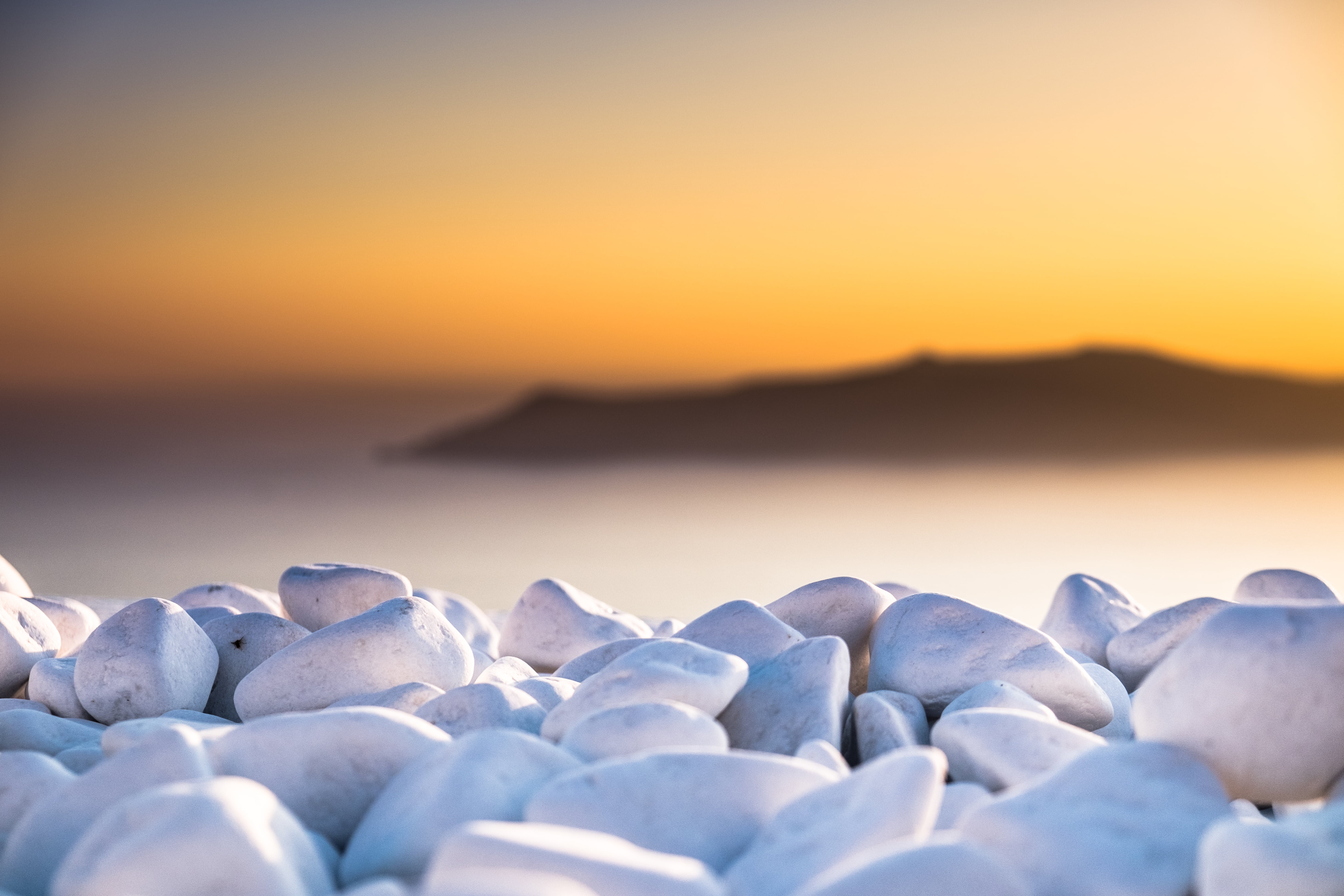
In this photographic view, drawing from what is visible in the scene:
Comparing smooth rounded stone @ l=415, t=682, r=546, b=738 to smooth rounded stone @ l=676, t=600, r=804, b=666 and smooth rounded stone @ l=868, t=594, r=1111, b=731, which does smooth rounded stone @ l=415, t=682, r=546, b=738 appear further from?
smooth rounded stone @ l=868, t=594, r=1111, b=731

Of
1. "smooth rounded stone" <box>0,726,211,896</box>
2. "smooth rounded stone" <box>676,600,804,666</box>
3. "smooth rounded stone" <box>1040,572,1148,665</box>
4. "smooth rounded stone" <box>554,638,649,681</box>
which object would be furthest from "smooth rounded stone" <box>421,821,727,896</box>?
"smooth rounded stone" <box>1040,572,1148,665</box>

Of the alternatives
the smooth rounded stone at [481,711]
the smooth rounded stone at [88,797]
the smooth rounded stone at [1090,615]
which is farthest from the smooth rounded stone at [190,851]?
the smooth rounded stone at [1090,615]

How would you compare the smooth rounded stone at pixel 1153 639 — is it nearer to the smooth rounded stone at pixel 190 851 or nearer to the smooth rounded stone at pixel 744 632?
the smooth rounded stone at pixel 744 632

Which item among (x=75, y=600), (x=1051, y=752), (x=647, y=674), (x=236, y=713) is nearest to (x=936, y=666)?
(x=1051, y=752)

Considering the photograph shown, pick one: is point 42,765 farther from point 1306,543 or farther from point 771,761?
point 1306,543

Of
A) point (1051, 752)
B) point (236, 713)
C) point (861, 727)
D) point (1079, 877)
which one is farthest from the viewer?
point (236, 713)

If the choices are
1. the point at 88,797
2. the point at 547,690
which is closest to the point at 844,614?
the point at 547,690
